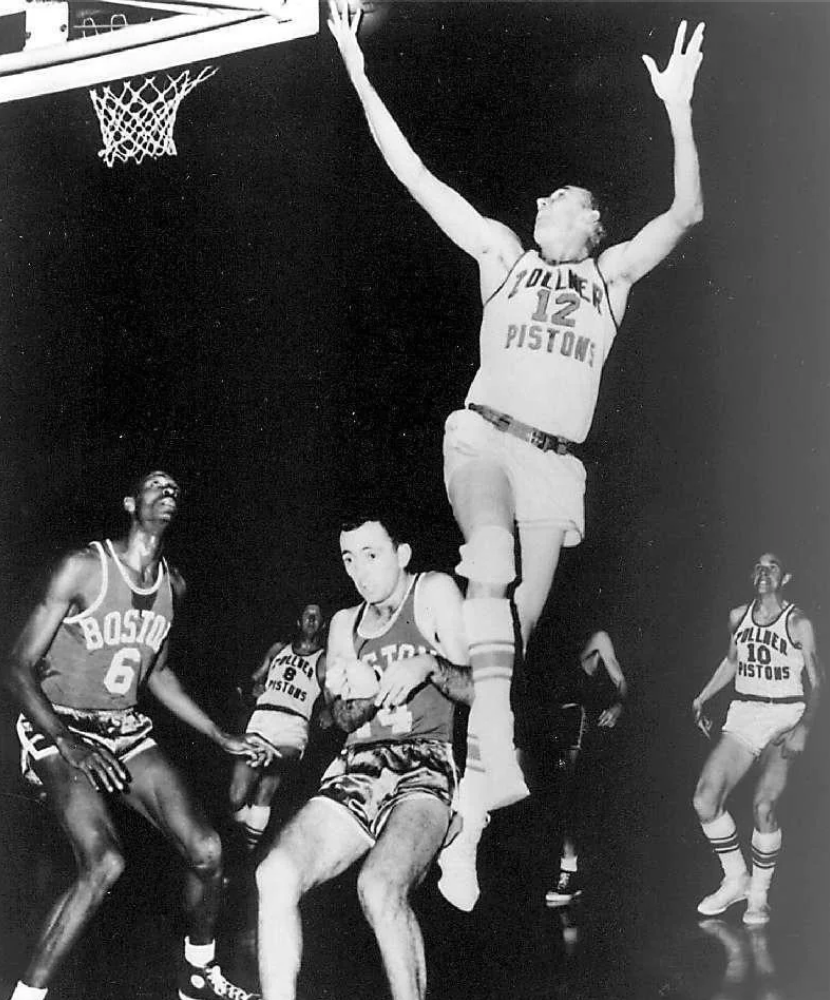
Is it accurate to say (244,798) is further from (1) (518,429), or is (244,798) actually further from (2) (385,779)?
(1) (518,429)

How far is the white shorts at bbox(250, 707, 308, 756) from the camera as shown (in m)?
2.56

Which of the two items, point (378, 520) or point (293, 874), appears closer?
point (293, 874)

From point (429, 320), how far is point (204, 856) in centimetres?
138

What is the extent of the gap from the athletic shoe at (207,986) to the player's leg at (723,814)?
1.09m

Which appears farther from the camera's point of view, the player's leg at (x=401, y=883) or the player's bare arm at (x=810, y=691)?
the player's bare arm at (x=810, y=691)

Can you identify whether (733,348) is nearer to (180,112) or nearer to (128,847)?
(180,112)

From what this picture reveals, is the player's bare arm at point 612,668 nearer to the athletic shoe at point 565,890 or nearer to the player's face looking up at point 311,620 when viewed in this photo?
the athletic shoe at point 565,890

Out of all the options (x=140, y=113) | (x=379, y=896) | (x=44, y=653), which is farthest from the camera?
(x=140, y=113)

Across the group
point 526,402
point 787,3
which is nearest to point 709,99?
point 787,3

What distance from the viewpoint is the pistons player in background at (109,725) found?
8.19ft

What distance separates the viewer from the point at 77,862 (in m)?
2.52

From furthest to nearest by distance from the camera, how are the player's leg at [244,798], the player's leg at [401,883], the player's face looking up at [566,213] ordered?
the player's face looking up at [566,213] → the player's leg at [244,798] → the player's leg at [401,883]

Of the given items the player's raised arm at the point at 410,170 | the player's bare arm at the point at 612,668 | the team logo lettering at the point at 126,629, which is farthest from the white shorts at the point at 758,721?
the team logo lettering at the point at 126,629

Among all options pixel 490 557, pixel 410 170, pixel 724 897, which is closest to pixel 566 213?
pixel 410 170
